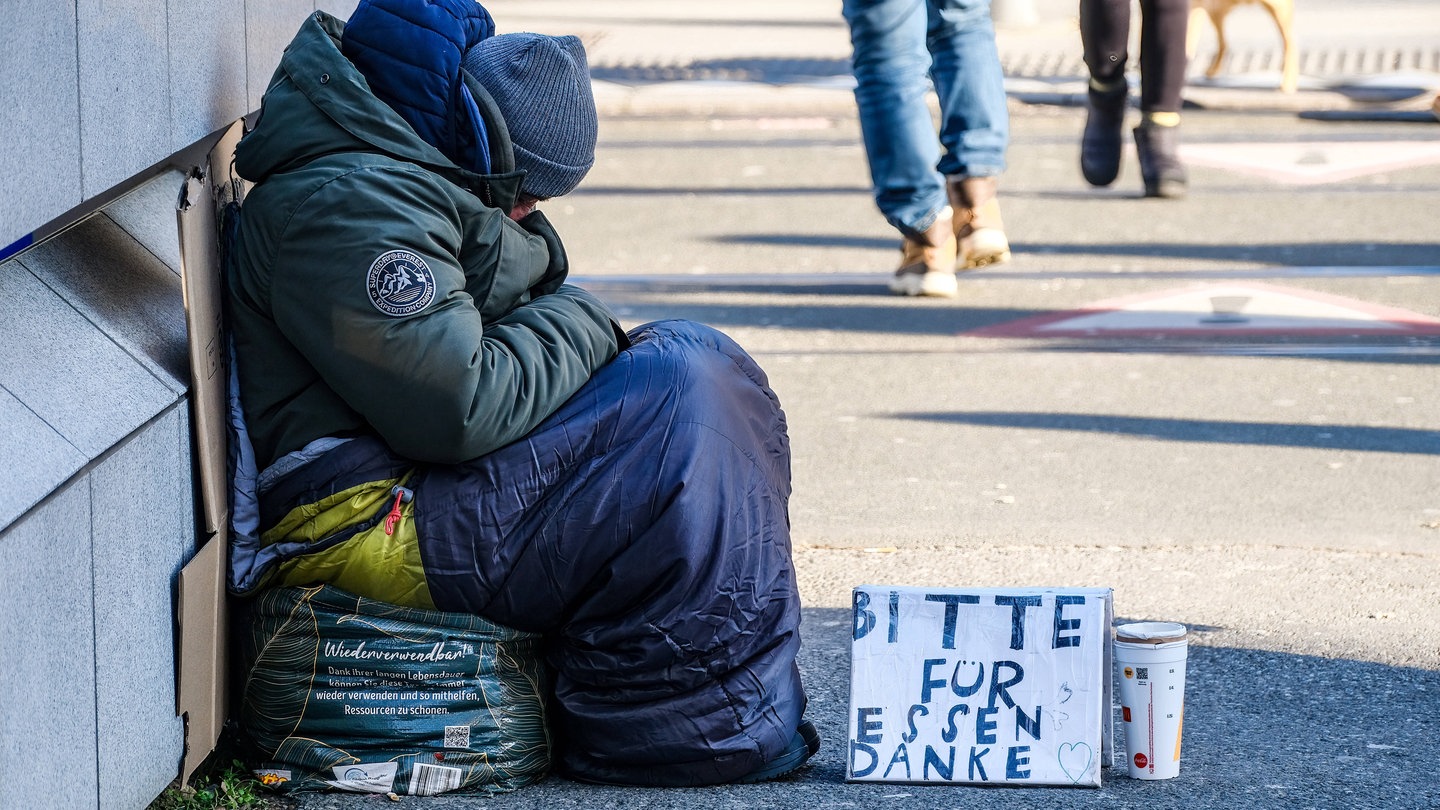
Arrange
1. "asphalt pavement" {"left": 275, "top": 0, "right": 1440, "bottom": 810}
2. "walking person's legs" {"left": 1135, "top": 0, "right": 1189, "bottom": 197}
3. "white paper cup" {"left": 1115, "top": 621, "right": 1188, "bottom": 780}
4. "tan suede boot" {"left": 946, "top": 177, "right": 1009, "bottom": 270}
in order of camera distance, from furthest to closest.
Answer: "walking person's legs" {"left": 1135, "top": 0, "right": 1189, "bottom": 197}
"tan suede boot" {"left": 946, "top": 177, "right": 1009, "bottom": 270}
"asphalt pavement" {"left": 275, "top": 0, "right": 1440, "bottom": 810}
"white paper cup" {"left": 1115, "top": 621, "right": 1188, "bottom": 780}

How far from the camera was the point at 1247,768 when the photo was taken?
284cm

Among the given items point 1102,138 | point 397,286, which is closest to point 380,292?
point 397,286

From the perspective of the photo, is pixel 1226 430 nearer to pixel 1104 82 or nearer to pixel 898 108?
pixel 898 108

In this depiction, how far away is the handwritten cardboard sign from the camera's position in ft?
9.04

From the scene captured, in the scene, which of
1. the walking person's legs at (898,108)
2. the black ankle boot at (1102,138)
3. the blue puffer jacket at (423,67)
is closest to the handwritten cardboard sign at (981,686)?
the blue puffer jacket at (423,67)

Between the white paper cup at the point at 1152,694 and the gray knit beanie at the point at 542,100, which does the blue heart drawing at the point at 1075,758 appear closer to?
the white paper cup at the point at 1152,694

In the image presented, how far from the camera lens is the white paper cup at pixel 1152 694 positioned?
2.73 meters

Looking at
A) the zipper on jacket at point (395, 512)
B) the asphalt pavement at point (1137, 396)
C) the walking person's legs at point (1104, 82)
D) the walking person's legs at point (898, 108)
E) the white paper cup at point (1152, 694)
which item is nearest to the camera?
the zipper on jacket at point (395, 512)

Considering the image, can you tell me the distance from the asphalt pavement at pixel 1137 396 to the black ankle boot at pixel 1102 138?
0.26 metres

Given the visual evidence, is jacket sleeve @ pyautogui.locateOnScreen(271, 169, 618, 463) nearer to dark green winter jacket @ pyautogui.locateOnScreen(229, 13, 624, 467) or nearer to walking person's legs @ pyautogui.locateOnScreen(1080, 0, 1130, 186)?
dark green winter jacket @ pyautogui.locateOnScreen(229, 13, 624, 467)

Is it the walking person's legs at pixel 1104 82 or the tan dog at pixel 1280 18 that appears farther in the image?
the tan dog at pixel 1280 18

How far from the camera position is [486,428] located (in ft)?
8.41

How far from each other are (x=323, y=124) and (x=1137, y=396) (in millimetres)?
3056

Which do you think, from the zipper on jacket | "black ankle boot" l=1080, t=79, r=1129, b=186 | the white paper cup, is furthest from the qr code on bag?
"black ankle boot" l=1080, t=79, r=1129, b=186
